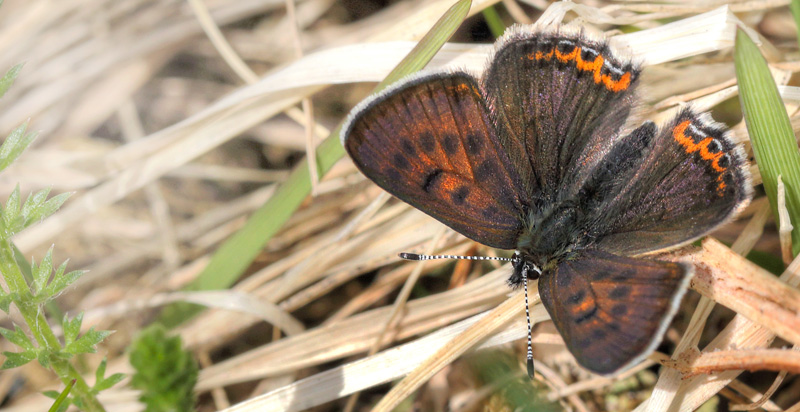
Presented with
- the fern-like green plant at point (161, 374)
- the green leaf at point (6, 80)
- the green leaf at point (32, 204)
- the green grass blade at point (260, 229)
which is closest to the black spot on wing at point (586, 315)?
the green grass blade at point (260, 229)

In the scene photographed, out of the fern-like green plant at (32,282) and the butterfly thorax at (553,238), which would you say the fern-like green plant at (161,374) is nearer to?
the fern-like green plant at (32,282)

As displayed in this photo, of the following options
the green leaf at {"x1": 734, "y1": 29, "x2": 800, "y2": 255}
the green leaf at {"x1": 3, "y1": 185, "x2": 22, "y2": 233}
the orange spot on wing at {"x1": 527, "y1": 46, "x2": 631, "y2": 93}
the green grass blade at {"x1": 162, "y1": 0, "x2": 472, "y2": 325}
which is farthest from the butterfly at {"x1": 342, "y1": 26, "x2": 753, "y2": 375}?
the green leaf at {"x1": 3, "y1": 185, "x2": 22, "y2": 233}

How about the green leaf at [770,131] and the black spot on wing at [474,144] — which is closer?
the green leaf at [770,131]

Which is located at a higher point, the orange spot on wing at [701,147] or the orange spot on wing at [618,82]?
the orange spot on wing at [618,82]

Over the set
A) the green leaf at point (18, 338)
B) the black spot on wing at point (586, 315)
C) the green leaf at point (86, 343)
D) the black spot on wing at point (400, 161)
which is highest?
the black spot on wing at point (400, 161)

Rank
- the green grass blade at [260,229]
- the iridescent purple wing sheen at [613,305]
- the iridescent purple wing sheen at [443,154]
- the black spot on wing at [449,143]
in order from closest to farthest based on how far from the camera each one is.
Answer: the iridescent purple wing sheen at [613,305] → the iridescent purple wing sheen at [443,154] → the black spot on wing at [449,143] → the green grass blade at [260,229]

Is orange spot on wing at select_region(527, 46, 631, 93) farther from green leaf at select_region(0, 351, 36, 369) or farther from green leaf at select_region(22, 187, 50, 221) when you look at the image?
green leaf at select_region(0, 351, 36, 369)

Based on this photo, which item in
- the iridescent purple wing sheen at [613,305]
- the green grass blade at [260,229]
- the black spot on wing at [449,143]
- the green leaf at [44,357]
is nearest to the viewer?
the iridescent purple wing sheen at [613,305]

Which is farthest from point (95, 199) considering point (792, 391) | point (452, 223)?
point (792, 391)
